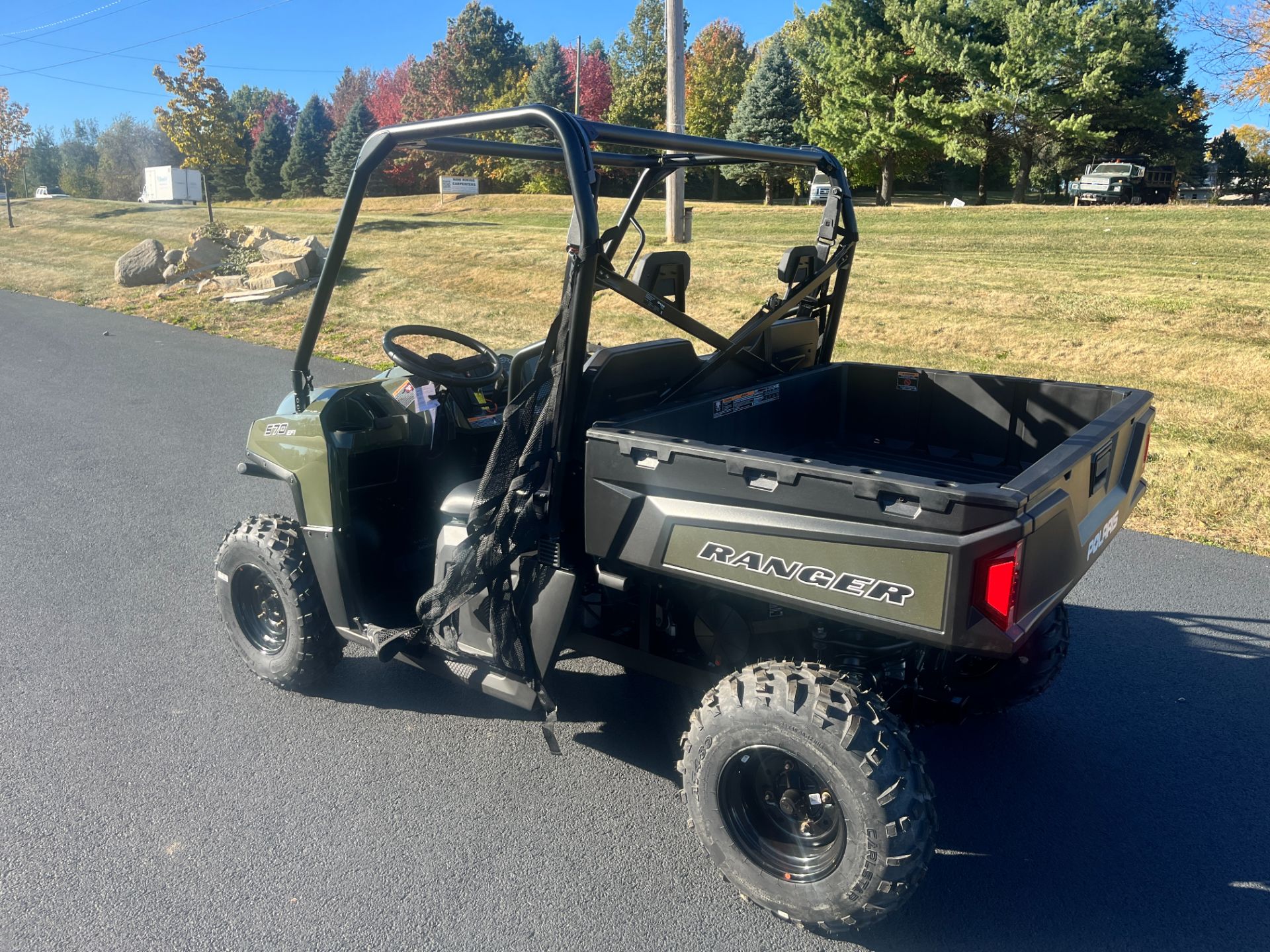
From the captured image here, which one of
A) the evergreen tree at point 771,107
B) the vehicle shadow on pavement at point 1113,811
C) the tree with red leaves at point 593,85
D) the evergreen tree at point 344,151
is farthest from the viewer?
the tree with red leaves at point 593,85

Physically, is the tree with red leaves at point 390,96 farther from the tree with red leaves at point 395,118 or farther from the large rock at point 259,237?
the large rock at point 259,237

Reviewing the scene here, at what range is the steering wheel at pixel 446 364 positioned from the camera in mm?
3582

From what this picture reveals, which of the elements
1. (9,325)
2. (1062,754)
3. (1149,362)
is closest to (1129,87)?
(1149,362)

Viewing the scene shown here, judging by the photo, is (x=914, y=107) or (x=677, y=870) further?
(x=914, y=107)

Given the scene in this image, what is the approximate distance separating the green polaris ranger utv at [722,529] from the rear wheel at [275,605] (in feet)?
0.04

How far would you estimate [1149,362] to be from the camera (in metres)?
9.29

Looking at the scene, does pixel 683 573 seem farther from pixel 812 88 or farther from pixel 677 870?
pixel 812 88

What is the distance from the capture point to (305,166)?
1929 inches

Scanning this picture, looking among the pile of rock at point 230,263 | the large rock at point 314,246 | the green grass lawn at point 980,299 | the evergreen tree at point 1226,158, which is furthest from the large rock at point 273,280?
the evergreen tree at point 1226,158

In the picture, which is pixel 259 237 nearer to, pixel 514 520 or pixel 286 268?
pixel 286 268

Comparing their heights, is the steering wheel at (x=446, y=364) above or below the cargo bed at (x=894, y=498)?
above

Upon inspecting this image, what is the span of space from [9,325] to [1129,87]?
30.6 metres

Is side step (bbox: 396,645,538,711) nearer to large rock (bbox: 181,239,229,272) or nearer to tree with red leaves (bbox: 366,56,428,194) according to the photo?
large rock (bbox: 181,239,229,272)

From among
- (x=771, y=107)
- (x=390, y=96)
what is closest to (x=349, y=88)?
(x=390, y=96)
